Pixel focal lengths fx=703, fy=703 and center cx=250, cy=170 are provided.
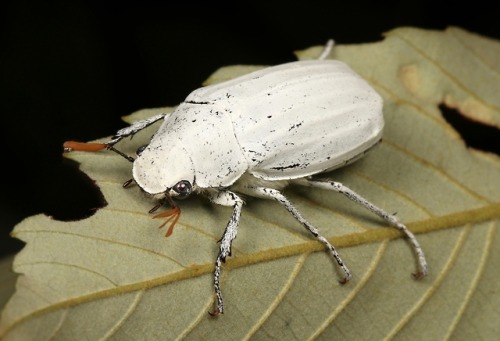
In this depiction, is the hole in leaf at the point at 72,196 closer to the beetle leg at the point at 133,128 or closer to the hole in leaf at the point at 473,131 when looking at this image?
the beetle leg at the point at 133,128

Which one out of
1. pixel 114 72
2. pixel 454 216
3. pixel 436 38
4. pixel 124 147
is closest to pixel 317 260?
pixel 454 216

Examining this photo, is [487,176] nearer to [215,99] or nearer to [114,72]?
[215,99]

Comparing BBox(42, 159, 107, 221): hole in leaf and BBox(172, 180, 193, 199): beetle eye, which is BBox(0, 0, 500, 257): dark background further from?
BBox(172, 180, 193, 199): beetle eye

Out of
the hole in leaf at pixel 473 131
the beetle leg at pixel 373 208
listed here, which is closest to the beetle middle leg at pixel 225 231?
the beetle leg at pixel 373 208

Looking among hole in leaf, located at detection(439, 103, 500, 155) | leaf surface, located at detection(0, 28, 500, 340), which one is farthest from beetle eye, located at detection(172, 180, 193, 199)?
hole in leaf, located at detection(439, 103, 500, 155)

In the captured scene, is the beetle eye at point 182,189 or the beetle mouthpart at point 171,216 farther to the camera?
the beetle eye at point 182,189

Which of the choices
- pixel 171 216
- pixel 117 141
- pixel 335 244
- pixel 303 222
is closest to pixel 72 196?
pixel 117 141
